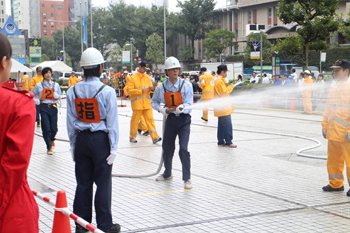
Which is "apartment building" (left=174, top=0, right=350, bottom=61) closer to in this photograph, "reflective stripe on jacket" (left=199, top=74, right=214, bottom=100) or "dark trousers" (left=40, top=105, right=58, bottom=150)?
"reflective stripe on jacket" (left=199, top=74, right=214, bottom=100)

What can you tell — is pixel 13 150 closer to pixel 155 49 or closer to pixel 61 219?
pixel 61 219

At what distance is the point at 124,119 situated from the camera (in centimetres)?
1734

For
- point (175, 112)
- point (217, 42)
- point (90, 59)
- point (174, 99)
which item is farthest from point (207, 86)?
point (217, 42)

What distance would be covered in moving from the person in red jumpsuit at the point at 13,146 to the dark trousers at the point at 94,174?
2.06 m

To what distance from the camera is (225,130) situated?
412 inches

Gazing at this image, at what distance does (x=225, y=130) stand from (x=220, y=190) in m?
4.11

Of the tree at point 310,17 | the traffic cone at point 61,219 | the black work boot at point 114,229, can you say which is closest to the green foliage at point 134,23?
the tree at point 310,17

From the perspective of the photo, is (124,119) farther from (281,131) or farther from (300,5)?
(300,5)

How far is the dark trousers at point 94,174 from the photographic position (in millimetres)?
4469

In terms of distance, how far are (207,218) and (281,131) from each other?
9.02 m

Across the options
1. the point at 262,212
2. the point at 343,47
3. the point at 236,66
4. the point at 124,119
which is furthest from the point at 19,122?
the point at 343,47

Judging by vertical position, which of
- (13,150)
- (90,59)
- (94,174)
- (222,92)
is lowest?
(94,174)

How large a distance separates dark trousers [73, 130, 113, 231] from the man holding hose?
225 cm

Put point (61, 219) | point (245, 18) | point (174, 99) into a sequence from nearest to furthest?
point (61, 219) < point (174, 99) < point (245, 18)
